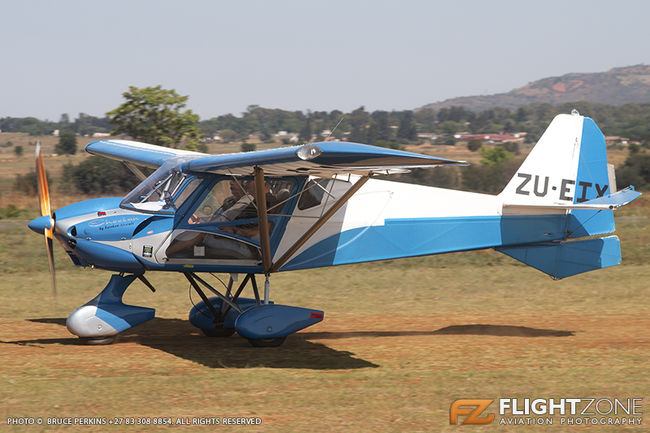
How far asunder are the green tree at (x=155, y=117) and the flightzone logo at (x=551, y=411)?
23.9m

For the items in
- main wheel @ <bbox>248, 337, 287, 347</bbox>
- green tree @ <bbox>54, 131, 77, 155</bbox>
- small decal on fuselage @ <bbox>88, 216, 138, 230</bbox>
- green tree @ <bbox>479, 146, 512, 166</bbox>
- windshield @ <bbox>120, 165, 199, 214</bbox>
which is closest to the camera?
small decal on fuselage @ <bbox>88, 216, 138, 230</bbox>

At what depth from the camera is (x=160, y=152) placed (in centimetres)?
1250


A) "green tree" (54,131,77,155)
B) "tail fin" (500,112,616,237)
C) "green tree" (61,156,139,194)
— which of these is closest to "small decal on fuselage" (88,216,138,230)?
"tail fin" (500,112,616,237)

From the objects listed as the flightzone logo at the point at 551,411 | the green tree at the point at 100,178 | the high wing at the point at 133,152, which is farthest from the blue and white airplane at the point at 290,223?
the green tree at the point at 100,178

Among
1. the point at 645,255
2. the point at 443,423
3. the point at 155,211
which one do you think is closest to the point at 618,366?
the point at 443,423

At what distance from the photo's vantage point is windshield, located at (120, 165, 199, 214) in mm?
9570

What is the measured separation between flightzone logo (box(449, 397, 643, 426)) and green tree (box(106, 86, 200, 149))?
23940 millimetres

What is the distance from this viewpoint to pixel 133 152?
41.3ft

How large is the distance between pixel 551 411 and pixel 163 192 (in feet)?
18.8

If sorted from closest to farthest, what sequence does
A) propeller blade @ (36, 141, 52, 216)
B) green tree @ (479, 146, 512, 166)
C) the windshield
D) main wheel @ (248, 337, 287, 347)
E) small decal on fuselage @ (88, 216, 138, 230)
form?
small decal on fuselage @ (88, 216, 138, 230) < the windshield < main wheel @ (248, 337, 287, 347) < propeller blade @ (36, 141, 52, 216) < green tree @ (479, 146, 512, 166)

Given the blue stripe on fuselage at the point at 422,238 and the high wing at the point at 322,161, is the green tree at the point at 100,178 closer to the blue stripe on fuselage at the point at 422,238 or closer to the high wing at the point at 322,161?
the blue stripe on fuselage at the point at 422,238

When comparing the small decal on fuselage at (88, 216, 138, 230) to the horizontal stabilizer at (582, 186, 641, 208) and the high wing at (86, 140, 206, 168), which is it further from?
the horizontal stabilizer at (582, 186, 641, 208)

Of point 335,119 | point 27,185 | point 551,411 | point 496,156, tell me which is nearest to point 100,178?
point 27,185

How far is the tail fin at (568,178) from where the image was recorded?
36.0 ft
